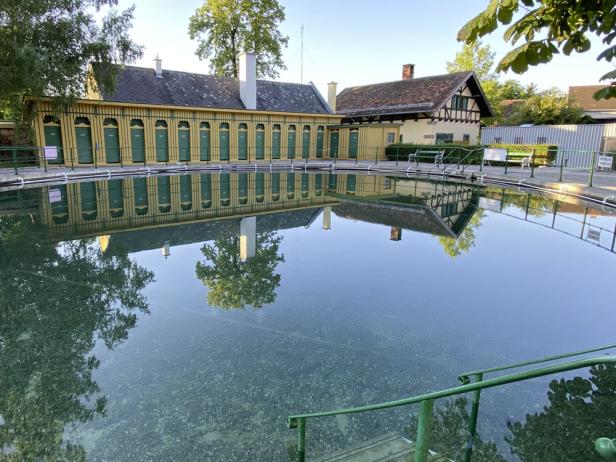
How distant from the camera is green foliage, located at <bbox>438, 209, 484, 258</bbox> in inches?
304

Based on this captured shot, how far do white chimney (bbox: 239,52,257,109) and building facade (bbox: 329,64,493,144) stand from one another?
6313 mm

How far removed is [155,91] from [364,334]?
21.5m

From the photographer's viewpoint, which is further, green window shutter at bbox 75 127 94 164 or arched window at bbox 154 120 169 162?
arched window at bbox 154 120 169 162

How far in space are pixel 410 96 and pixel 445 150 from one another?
17.6ft

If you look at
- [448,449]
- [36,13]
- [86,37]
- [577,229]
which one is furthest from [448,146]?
[448,449]

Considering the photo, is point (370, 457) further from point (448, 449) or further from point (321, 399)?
point (321, 399)

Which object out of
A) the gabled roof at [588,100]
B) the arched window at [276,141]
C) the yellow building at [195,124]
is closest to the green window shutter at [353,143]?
the yellow building at [195,124]

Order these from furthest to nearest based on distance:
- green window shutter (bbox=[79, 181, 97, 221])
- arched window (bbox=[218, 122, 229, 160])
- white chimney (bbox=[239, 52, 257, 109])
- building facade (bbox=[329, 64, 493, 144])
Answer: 1. building facade (bbox=[329, 64, 493, 144])
2. white chimney (bbox=[239, 52, 257, 109])
3. arched window (bbox=[218, 122, 229, 160])
4. green window shutter (bbox=[79, 181, 97, 221])

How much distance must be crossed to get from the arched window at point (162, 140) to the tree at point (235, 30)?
11.7m

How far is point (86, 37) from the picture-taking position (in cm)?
1752

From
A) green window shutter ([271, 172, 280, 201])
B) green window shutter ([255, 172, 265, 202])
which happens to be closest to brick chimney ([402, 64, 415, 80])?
green window shutter ([255, 172, 265, 202])

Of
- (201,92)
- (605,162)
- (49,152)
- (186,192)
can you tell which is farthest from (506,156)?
(49,152)

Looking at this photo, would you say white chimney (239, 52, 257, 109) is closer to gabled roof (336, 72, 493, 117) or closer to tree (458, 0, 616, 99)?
gabled roof (336, 72, 493, 117)

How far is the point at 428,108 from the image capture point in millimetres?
25516
